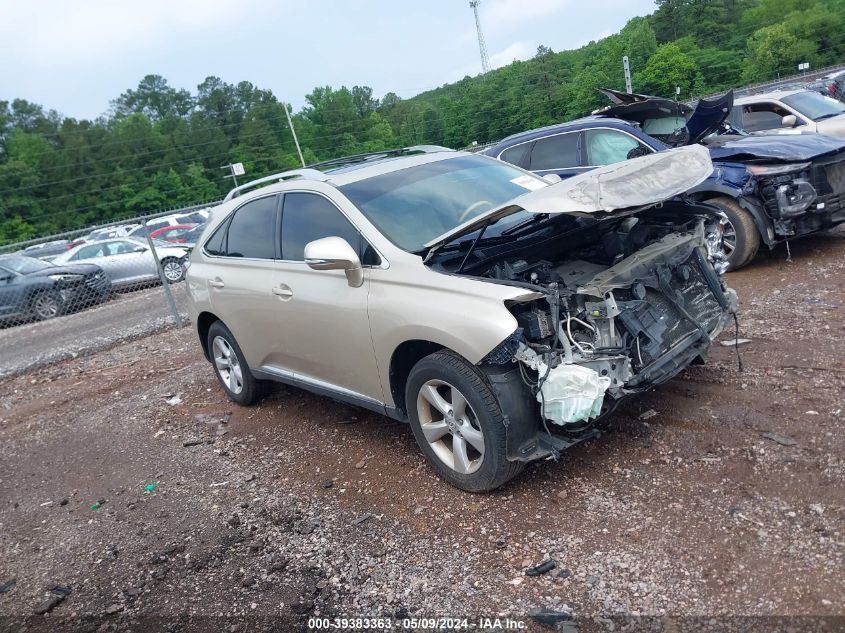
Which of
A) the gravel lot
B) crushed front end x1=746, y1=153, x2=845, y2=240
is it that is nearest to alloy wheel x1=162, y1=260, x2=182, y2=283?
the gravel lot

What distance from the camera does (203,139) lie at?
232 ft

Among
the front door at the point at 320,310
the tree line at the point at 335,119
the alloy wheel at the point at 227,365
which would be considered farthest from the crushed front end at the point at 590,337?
the tree line at the point at 335,119

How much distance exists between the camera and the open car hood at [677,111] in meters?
7.43

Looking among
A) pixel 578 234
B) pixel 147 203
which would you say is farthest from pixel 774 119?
pixel 147 203

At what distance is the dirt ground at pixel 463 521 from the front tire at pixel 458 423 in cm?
18

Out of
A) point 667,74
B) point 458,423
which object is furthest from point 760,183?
point 667,74

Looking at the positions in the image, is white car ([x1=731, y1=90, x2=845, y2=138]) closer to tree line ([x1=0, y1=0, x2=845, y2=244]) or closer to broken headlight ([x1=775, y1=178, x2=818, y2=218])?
broken headlight ([x1=775, y1=178, x2=818, y2=218])

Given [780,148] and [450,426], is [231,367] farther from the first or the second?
[780,148]

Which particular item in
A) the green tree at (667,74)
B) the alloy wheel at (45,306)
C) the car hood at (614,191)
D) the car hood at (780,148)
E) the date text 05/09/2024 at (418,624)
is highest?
the green tree at (667,74)

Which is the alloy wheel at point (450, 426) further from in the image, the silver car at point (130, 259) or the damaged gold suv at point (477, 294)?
the silver car at point (130, 259)

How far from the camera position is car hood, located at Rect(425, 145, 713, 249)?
324 cm

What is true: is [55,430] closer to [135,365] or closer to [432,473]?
[135,365]

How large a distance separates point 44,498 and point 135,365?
3588mm

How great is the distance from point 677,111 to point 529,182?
5292 mm
